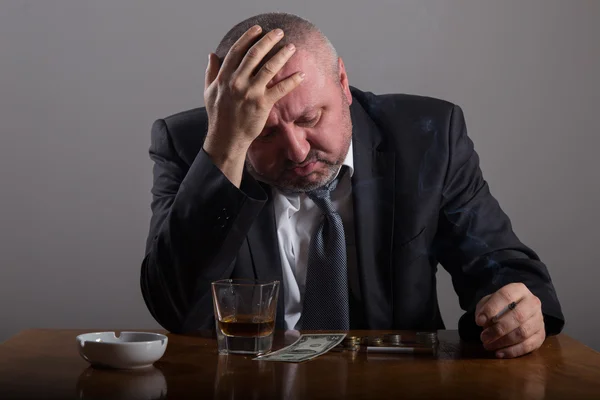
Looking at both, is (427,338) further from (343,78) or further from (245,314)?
(343,78)

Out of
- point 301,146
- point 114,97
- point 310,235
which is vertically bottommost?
point 310,235

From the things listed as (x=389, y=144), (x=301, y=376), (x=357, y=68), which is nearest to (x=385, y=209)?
(x=389, y=144)

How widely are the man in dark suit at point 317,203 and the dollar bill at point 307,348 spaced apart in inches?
10.4

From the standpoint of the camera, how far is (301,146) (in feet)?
5.93

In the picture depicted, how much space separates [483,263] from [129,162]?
1619 mm

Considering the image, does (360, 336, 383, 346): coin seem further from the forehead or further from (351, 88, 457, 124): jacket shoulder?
(351, 88, 457, 124): jacket shoulder

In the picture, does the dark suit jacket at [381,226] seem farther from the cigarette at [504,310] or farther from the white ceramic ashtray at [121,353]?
the white ceramic ashtray at [121,353]

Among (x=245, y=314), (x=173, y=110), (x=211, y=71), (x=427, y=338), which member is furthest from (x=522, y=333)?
(x=173, y=110)

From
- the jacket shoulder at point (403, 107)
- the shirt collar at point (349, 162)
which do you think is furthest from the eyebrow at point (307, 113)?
the jacket shoulder at point (403, 107)

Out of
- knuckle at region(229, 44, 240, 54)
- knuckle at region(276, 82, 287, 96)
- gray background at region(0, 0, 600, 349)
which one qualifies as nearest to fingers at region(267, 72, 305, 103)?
knuckle at region(276, 82, 287, 96)

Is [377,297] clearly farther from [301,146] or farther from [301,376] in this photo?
[301,376]

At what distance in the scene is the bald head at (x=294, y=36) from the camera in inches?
72.3

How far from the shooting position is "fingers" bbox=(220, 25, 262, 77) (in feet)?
5.53

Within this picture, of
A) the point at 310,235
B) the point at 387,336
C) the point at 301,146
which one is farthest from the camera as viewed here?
the point at 310,235
